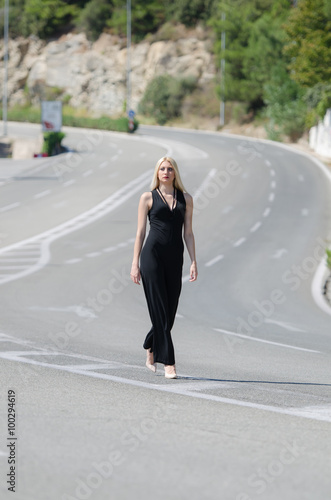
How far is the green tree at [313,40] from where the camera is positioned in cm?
5697

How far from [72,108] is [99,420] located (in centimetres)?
9758

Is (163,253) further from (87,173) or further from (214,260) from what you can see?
(87,173)

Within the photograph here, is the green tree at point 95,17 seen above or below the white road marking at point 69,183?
above

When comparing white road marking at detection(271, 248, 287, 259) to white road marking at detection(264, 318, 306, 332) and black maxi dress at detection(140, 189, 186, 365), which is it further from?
black maxi dress at detection(140, 189, 186, 365)

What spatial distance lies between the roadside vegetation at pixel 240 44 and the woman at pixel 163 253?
170ft

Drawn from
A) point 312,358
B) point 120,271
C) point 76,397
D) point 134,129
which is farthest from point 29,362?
point 134,129

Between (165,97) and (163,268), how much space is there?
84.3 meters

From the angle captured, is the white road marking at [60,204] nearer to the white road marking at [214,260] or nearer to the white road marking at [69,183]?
the white road marking at [69,183]

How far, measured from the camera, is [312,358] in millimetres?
10156

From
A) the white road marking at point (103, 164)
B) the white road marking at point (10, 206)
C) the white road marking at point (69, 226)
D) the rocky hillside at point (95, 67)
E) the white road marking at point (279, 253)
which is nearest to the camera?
the white road marking at point (69, 226)

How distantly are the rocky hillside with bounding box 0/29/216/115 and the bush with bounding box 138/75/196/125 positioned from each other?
2.46 metres

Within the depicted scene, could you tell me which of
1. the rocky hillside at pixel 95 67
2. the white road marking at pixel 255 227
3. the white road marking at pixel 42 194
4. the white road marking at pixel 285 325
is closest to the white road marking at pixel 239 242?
the white road marking at pixel 255 227

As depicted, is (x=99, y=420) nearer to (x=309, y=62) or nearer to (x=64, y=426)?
(x=64, y=426)

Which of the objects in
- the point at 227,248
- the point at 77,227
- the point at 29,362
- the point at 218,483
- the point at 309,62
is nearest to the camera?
the point at 218,483
